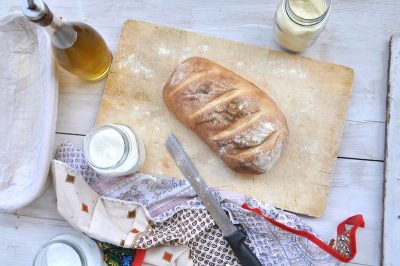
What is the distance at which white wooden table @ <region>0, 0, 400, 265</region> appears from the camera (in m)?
1.10

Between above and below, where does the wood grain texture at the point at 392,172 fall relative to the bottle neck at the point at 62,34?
below

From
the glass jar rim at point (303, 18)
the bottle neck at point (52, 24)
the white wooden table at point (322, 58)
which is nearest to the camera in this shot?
the bottle neck at point (52, 24)

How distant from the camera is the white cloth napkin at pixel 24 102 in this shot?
3.56 feet

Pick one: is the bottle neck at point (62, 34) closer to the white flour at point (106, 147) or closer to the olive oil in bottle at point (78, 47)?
the olive oil in bottle at point (78, 47)

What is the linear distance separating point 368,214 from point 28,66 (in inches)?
33.3

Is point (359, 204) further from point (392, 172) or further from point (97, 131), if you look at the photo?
point (97, 131)

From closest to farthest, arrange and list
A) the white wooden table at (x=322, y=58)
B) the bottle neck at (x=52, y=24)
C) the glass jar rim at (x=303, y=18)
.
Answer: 1. the bottle neck at (x=52, y=24)
2. the glass jar rim at (x=303, y=18)
3. the white wooden table at (x=322, y=58)

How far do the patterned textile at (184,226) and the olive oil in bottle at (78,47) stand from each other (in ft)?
0.72

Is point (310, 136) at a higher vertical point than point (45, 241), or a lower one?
higher

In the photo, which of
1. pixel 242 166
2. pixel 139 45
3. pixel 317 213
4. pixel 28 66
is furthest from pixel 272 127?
pixel 28 66

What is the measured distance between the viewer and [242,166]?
104 centimetres

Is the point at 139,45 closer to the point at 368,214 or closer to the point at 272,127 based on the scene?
the point at 272,127

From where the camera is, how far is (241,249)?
1.02 metres

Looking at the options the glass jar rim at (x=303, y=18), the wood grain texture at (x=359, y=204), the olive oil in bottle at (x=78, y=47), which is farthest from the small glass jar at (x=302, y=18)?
the olive oil in bottle at (x=78, y=47)
